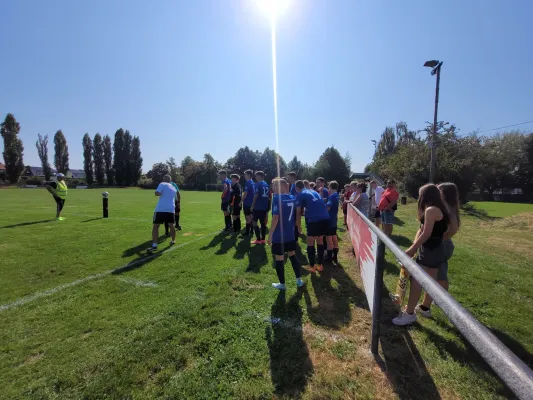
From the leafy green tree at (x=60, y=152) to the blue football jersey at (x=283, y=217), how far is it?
8323 centimetres

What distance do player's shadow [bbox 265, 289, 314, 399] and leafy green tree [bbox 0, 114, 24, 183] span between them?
72.2 meters

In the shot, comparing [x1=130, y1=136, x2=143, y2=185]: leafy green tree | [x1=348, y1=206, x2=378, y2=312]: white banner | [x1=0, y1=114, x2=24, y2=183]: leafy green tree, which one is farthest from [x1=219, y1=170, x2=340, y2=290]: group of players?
[x1=130, y1=136, x2=143, y2=185]: leafy green tree

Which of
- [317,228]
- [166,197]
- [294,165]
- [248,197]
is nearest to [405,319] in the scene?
[317,228]

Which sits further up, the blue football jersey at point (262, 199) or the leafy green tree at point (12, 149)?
the leafy green tree at point (12, 149)

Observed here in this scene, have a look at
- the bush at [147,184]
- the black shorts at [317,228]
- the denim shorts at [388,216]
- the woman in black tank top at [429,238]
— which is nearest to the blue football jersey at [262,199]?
the black shorts at [317,228]

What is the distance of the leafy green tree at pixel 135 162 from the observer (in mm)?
71519

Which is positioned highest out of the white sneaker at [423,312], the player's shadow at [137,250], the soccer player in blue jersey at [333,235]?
the soccer player in blue jersey at [333,235]

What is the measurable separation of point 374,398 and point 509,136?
2160 inches

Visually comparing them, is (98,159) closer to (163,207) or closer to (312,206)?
(163,207)

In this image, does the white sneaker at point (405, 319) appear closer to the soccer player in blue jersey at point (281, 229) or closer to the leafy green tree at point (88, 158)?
the soccer player in blue jersey at point (281, 229)

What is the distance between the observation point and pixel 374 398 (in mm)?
2377

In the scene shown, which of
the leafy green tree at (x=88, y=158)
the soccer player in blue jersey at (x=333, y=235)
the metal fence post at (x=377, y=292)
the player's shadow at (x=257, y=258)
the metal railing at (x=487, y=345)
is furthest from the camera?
the leafy green tree at (x=88, y=158)

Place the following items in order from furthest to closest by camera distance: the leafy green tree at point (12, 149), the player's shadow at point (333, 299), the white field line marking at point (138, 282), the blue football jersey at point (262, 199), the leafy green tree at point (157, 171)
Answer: the leafy green tree at point (157, 171), the leafy green tree at point (12, 149), the blue football jersey at point (262, 199), the white field line marking at point (138, 282), the player's shadow at point (333, 299)

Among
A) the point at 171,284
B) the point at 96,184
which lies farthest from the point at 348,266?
the point at 96,184
